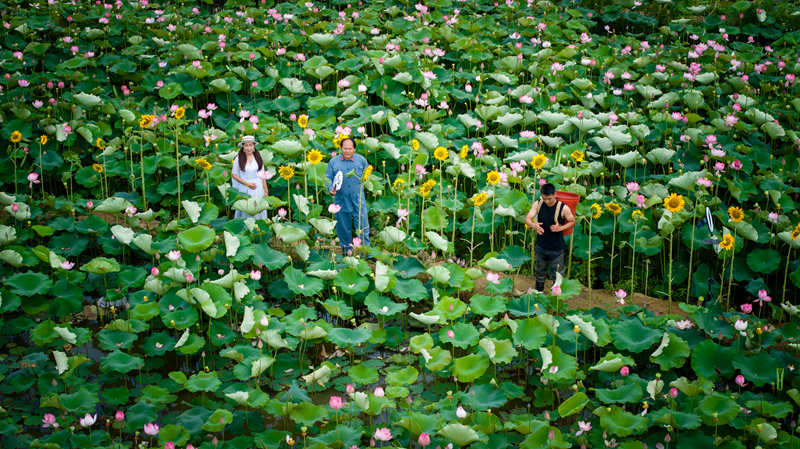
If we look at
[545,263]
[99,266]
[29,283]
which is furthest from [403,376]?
[29,283]

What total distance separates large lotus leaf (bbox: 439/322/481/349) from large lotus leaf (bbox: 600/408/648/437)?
97cm

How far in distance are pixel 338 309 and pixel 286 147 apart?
2.05m

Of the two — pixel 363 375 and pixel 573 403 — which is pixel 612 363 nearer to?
pixel 573 403


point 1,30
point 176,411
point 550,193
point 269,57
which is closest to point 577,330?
point 550,193

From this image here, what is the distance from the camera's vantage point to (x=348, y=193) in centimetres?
552

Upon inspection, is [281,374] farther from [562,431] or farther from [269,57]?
[269,57]

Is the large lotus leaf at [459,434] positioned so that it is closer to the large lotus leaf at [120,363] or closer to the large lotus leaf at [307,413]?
the large lotus leaf at [307,413]

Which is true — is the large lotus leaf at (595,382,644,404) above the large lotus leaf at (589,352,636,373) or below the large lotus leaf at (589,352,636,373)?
below

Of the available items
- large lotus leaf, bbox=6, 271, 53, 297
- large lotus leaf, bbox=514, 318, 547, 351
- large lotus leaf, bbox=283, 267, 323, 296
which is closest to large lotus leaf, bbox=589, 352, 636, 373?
large lotus leaf, bbox=514, 318, 547, 351

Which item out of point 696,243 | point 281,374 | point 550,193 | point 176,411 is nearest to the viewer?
point 176,411

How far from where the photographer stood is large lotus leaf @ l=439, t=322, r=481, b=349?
4.19 meters

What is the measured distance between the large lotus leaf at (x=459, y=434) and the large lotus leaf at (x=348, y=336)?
1002 mm

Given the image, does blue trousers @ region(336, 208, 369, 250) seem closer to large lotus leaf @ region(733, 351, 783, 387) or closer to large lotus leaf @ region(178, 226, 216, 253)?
large lotus leaf @ region(178, 226, 216, 253)

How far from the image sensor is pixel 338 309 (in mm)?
4531
